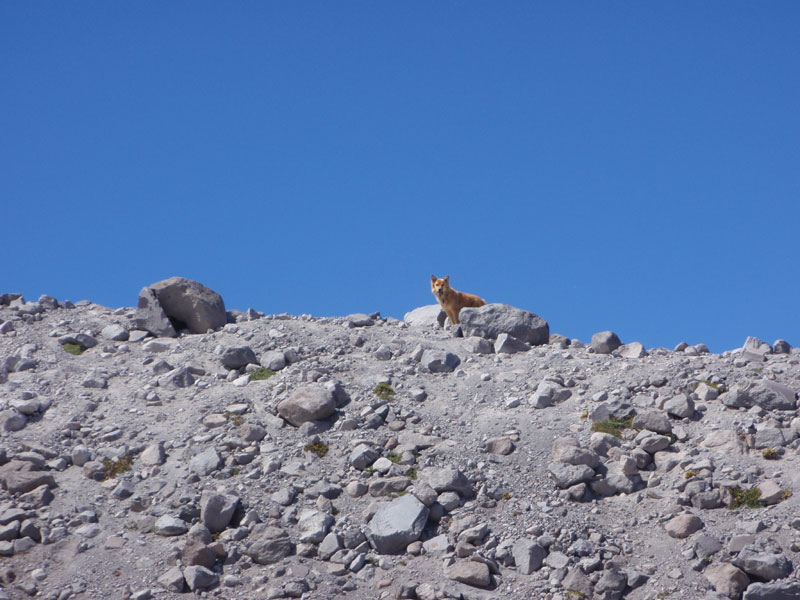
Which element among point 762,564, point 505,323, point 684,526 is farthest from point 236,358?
point 762,564

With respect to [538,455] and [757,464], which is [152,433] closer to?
[538,455]

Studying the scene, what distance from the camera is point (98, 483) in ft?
47.9

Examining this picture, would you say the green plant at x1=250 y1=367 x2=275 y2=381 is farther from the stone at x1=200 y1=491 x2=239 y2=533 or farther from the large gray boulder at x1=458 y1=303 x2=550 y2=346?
the large gray boulder at x1=458 y1=303 x2=550 y2=346

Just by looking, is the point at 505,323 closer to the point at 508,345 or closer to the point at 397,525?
the point at 508,345

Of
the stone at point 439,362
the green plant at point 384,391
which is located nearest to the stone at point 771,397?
the stone at point 439,362

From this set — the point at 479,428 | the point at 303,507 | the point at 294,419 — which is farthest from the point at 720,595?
the point at 294,419

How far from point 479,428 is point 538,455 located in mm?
1385

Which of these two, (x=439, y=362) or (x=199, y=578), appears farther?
(x=439, y=362)

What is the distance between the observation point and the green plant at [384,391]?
16.6 metres

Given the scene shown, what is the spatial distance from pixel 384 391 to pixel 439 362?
163 cm

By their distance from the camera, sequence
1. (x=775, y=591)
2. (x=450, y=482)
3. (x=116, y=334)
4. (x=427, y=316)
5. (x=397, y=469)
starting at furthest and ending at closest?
(x=427, y=316)
(x=116, y=334)
(x=397, y=469)
(x=450, y=482)
(x=775, y=591)

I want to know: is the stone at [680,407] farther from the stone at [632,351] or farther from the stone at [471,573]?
the stone at [471,573]

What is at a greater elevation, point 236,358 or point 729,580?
point 236,358

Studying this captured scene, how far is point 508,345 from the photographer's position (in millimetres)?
18641
